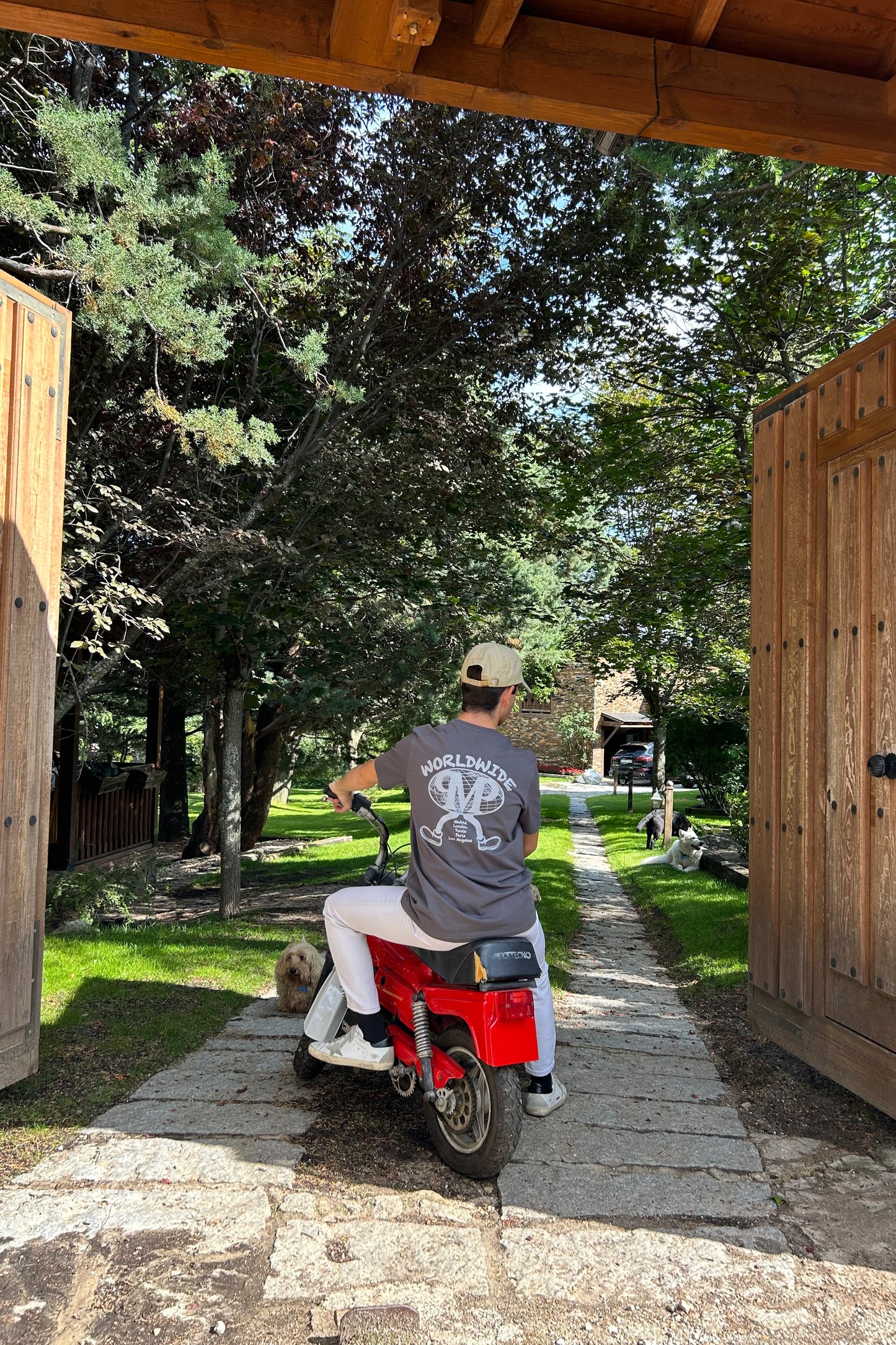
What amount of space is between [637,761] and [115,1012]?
36.1 m

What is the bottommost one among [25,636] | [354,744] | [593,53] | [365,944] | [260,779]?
[365,944]

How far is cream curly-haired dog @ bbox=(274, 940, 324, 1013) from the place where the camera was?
5.53 meters

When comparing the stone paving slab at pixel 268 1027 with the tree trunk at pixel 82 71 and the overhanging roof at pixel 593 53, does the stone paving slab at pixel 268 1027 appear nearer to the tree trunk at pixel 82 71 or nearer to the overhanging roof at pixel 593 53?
the overhanging roof at pixel 593 53

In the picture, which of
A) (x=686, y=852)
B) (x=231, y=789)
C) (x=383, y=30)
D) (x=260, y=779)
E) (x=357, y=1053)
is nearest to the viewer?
(x=383, y=30)

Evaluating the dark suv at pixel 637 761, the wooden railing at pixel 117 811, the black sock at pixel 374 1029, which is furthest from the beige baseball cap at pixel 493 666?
the dark suv at pixel 637 761

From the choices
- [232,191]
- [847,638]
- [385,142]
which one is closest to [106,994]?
[847,638]

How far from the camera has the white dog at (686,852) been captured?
13.0 meters

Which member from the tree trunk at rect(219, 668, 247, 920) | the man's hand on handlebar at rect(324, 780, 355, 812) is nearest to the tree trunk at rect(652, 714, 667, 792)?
the tree trunk at rect(219, 668, 247, 920)

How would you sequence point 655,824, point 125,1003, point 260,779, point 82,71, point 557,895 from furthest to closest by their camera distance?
1. point 260,779
2. point 655,824
3. point 557,895
4. point 82,71
5. point 125,1003

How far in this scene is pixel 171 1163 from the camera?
3510 millimetres

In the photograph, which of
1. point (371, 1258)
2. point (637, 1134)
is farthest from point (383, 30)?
point (637, 1134)

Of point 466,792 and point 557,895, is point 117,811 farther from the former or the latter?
point 466,792

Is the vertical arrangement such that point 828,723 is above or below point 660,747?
above

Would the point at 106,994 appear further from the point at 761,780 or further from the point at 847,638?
the point at 847,638
